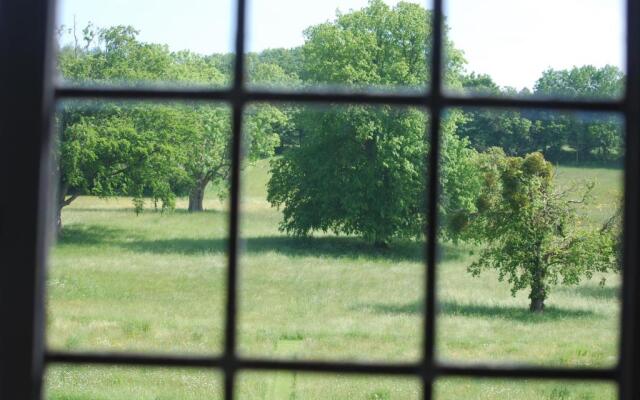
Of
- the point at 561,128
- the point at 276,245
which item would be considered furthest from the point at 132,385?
the point at 561,128

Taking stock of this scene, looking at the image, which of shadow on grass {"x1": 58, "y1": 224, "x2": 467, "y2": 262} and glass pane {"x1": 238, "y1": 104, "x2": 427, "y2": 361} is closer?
glass pane {"x1": 238, "y1": 104, "x2": 427, "y2": 361}

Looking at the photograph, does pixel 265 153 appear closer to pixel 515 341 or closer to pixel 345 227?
pixel 345 227

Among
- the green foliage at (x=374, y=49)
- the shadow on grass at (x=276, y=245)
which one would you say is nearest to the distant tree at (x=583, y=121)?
the green foliage at (x=374, y=49)

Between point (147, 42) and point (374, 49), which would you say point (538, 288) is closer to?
point (374, 49)

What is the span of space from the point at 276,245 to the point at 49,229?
41.7 ft

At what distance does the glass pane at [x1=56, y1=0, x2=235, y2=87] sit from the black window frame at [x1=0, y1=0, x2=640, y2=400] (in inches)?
410

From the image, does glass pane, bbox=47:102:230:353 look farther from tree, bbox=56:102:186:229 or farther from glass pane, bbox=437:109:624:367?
glass pane, bbox=437:109:624:367

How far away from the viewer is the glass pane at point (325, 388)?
8.88 m

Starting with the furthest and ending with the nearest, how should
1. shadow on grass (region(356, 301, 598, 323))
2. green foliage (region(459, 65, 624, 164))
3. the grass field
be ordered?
1. green foliage (region(459, 65, 624, 164))
2. shadow on grass (region(356, 301, 598, 323))
3. the grass field

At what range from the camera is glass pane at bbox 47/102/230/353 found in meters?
10.6

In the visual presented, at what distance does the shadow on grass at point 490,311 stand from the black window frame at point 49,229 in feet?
31.4

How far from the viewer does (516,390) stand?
31.6 feet

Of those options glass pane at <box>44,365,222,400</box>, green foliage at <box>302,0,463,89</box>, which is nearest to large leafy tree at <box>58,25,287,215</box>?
green foliage at <box>302,0,463,89</box>

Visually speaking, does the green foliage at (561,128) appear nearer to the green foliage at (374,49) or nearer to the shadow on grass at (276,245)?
the green foliage at (374,49)
